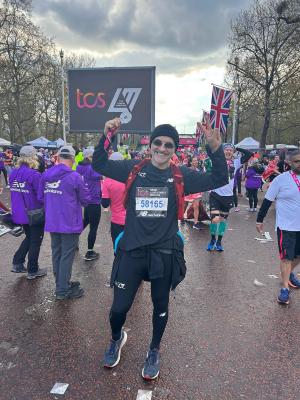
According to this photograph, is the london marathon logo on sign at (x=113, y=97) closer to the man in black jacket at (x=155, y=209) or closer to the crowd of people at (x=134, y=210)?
the crowd of people at (x=134, y=210)

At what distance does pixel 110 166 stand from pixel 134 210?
0.43 meters

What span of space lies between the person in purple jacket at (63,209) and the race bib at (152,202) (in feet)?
5.29

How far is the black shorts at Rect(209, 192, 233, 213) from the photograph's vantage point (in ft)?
20.9

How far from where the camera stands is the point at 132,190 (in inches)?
109

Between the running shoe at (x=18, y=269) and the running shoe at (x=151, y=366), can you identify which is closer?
the running shoe at (x=151, y=366)

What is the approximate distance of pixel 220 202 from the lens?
21.0ft

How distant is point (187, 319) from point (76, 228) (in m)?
1.72

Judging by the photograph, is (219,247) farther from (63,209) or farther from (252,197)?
(252,197)

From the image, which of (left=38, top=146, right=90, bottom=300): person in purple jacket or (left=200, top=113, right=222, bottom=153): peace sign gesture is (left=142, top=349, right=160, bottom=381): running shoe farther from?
(left=200, top=113, right=222, bottom=153): peace sign gesture

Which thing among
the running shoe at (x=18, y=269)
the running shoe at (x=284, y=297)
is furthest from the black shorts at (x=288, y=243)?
the running shoe at (x=18, y=269)

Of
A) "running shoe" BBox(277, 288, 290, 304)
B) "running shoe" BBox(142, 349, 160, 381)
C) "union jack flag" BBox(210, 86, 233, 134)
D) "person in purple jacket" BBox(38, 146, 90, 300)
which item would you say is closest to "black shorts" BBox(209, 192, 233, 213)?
"running shoe" BBox(277, 288, 290, 304)

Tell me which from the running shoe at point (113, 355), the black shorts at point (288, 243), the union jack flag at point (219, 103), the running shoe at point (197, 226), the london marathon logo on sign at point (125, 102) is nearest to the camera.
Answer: the running shoe at point (113, 355)

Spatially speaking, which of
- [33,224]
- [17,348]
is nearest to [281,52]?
[33,224]

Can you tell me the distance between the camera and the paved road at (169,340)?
273cm
